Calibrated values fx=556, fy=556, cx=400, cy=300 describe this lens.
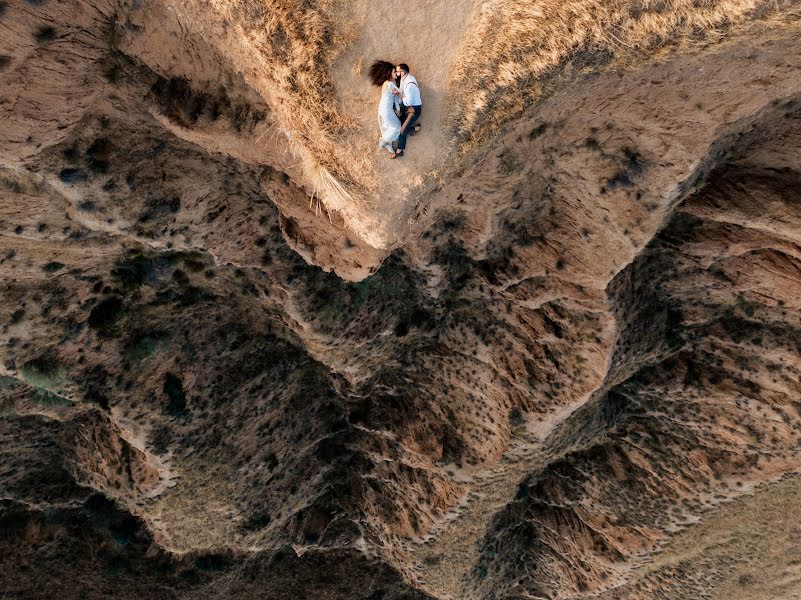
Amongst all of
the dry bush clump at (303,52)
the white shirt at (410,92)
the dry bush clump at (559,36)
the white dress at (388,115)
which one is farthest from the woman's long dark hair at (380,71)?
the dry bush clump at (559,36)

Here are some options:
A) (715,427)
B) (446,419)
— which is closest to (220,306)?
(446,419)

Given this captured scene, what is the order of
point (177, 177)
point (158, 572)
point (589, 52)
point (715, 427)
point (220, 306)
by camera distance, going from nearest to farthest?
point (589, 52), point (177, 177), point (220, 306), point (715, 427), point (158, 572)

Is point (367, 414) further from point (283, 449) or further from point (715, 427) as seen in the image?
point (715, 427)

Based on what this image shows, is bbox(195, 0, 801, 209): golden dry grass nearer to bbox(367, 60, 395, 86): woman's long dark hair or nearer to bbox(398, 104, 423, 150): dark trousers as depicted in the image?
bbox(367, 60, 395, 86): woman's long dark hair

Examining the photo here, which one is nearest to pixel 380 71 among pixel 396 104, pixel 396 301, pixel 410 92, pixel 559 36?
pixel 396 104

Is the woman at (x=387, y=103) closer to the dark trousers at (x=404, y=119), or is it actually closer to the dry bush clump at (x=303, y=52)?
the dark trousers at (x=404, y=119)
